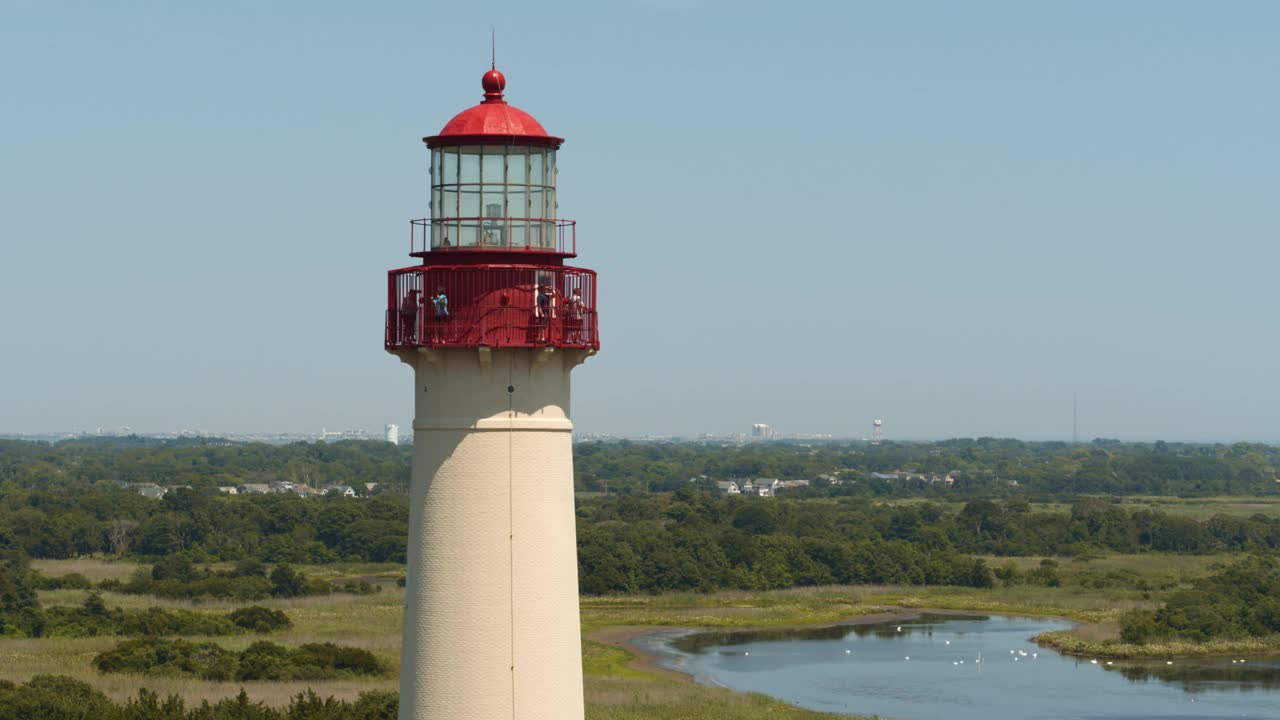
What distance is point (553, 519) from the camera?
14.3 meters

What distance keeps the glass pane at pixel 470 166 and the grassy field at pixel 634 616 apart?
34037 mm

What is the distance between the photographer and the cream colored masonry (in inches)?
556

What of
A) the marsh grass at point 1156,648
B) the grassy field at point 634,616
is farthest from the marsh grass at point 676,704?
the marsh grass at point 1156,648

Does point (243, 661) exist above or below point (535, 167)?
below

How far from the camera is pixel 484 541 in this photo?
556 inches

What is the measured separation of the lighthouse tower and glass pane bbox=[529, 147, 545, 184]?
0.06 feet

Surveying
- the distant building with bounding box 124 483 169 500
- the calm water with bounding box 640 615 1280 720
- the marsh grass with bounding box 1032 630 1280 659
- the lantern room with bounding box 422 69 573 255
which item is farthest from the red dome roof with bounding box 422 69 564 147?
the distant building with bounding box 124 483 169 500

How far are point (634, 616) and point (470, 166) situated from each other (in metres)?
65.0

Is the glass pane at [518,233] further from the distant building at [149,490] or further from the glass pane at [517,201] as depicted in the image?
the distant building at [149,490]

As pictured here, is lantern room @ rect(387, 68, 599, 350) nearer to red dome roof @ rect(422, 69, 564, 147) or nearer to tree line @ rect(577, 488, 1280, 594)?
red dome roof @ rect(422, 69, 564, 147)

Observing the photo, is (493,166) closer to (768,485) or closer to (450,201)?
(450,201)

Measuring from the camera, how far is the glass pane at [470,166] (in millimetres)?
14328

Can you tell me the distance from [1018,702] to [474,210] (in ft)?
152

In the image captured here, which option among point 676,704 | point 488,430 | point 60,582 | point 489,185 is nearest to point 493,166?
point 489,185
